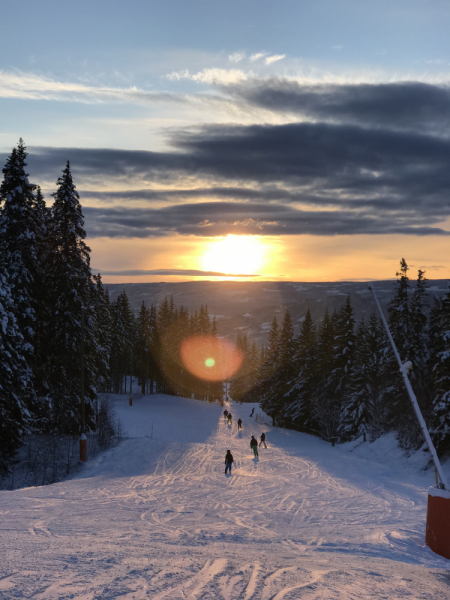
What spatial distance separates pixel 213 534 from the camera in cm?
1195

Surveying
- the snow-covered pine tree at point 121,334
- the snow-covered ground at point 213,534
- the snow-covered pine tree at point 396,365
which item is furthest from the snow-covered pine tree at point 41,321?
the snow-covered pine tree at point 121,334

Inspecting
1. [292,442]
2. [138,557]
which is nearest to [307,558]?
[138,557]

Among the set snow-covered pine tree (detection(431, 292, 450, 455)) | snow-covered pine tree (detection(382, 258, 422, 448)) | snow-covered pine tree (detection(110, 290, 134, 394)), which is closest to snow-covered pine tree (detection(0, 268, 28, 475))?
snow-covered pine tree (detection(431, 292, 450, 455))

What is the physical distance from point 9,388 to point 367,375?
106 ft

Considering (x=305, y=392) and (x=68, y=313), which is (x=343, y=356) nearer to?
(x=305, y=392)

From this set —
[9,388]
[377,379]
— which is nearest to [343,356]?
[377,379]

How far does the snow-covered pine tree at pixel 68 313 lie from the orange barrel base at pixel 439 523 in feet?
73.0

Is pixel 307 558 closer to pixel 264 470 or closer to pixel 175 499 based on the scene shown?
pixel 175 499

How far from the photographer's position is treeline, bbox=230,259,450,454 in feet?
118

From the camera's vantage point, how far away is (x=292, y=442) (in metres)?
45.3

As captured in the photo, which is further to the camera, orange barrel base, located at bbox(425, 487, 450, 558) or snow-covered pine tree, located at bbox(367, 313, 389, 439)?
snow-covered pine tree, located at bbox(367, 313, 389, 439)

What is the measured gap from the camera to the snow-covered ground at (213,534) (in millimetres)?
7445

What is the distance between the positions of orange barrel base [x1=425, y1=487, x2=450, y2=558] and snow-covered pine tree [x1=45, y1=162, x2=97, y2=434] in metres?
22.3

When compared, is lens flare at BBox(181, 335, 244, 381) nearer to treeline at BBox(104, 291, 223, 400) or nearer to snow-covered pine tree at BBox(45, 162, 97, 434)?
treeline at BBox(104, 291, 223, 400)
